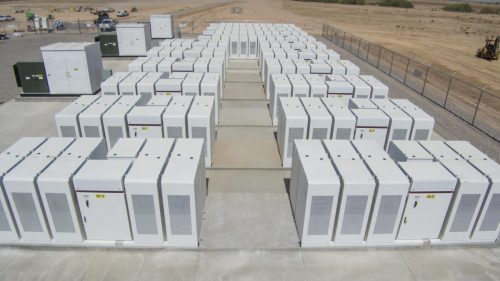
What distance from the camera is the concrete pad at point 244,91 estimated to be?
21.0 m

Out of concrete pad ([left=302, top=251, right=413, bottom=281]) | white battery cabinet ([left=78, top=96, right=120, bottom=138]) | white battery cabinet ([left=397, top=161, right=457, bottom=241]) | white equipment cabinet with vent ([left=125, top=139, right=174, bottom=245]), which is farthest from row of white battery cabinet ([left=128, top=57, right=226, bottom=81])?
concrete pad ([left=302, top=251, right=413, bottom=281])

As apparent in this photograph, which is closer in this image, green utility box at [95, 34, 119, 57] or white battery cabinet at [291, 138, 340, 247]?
white battery cabinet at [291, 138, 340, 247]

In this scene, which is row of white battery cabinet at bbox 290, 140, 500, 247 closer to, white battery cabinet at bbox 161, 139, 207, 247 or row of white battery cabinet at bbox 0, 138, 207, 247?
white battery cabinet at bbox 161, 139, 207, 247

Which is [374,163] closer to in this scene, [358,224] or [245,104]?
[358,224]

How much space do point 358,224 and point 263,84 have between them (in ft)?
53.7

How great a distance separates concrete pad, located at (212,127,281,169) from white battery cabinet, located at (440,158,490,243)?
19.7 ft

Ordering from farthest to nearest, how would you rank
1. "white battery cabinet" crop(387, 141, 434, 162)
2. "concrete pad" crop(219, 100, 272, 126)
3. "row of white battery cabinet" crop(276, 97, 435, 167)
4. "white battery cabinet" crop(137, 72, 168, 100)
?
"concrete pad" crop(219, 100, 272, 126), "white battery cabinet" crop(137, 72, 168, 100), "row of white battery cabinet" crop(276, 97, 435, 167), "white battery cabinet" crop(387, 141, 434, 162)

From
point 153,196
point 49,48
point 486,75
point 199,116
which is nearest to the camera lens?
point 153,196

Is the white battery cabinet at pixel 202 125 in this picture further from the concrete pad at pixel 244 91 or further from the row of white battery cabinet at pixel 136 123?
the concrete pad at pixel 244 91

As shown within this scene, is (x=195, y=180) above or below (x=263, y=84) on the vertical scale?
above

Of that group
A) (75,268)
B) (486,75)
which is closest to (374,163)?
(75,268)

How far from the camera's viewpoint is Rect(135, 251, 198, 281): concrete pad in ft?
25.3

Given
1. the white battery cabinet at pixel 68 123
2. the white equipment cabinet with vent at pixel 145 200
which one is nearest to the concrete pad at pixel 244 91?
the white battery cabinet at pixel 68 123

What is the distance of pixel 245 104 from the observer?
64.3ft
